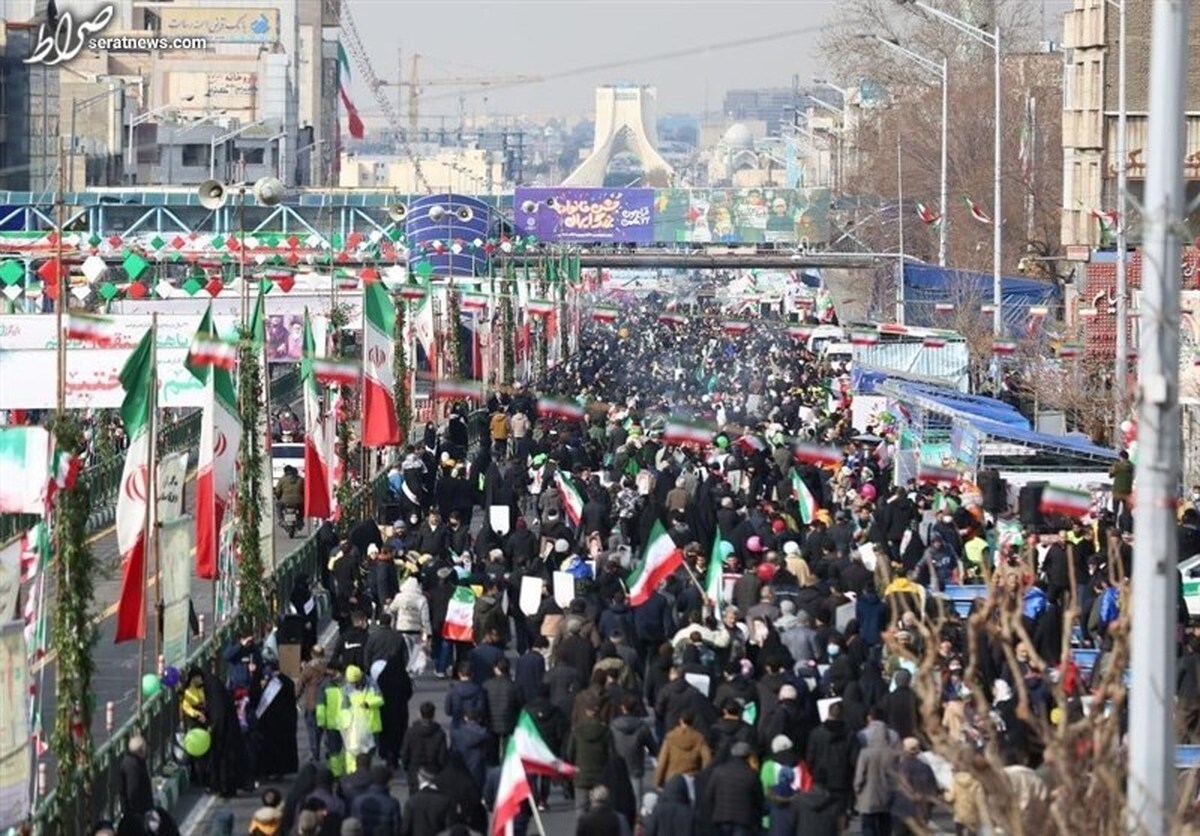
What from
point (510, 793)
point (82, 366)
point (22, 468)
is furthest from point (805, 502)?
point (510, 793)

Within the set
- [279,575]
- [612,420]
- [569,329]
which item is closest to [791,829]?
[279,575]

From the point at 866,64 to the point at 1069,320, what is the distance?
150 feet

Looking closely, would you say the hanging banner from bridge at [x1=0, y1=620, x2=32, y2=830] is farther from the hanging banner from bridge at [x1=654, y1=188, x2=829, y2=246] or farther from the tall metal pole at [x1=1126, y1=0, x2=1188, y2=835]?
the hanging banner from bridge at [x1=654, y1=188, x2=829, y2=246]

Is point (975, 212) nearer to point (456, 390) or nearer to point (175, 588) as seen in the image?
point (456, 390)

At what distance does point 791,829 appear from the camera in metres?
17.1

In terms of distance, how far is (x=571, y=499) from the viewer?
32.8m

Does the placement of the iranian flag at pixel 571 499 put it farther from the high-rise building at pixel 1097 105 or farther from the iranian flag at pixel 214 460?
the high-rise building at pixel 1097 105

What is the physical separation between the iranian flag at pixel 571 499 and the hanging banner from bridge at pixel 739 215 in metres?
75.1

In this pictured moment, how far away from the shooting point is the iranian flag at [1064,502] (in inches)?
1242

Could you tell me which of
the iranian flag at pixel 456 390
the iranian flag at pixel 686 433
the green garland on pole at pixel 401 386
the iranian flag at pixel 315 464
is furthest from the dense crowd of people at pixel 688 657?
the iranian flag at pixel 456 390

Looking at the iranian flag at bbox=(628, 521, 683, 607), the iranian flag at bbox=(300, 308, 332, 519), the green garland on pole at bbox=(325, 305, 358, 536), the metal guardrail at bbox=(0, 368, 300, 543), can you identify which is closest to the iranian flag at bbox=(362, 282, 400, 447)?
the green garland on pole at bbox=(325, 305, 358, 536)

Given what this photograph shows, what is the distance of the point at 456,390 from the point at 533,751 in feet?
110

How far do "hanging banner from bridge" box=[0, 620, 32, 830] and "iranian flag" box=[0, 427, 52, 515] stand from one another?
9.91 ft

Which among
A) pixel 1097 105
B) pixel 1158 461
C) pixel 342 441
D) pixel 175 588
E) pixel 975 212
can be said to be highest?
pixel 1097 105
